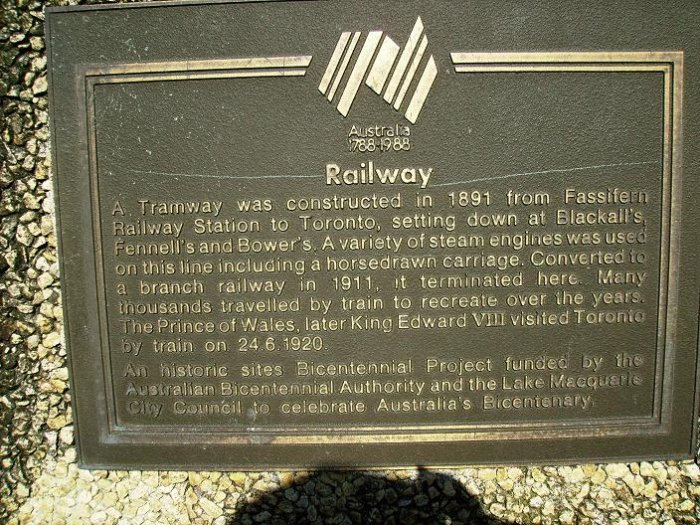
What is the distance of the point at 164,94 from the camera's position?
1714mm

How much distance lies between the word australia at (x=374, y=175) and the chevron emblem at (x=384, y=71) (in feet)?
0.66

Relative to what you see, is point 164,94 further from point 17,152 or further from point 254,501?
point 254,501

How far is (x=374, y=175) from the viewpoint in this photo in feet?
5.65

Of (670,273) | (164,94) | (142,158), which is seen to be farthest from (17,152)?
(670,273)

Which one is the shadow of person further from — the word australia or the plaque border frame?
the word australia

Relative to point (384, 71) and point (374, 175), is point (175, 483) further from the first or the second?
point (384, 71)

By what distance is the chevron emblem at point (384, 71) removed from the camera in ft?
5.51

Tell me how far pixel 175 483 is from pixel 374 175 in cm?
156

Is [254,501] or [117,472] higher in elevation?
[117,472]

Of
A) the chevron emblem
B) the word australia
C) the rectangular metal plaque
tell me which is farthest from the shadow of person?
the chevron emblem

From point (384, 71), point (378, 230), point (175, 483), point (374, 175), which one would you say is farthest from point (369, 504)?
point (384, 71)

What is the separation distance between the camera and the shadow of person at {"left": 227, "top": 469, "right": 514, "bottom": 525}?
72.5 inches

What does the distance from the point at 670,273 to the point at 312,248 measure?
4.73ft

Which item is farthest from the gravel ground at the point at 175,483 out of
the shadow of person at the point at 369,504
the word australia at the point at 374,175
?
the word australia at the point at 374,175
